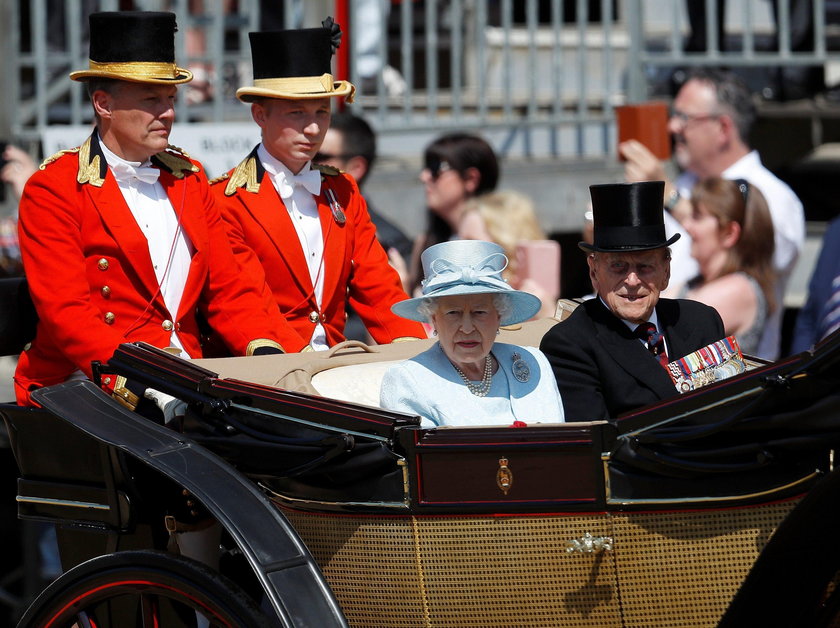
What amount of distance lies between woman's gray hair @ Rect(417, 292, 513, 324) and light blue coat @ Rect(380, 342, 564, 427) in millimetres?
98

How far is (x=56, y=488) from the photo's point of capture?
383cm

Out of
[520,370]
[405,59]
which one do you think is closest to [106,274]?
[520,370]

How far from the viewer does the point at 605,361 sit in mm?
3752

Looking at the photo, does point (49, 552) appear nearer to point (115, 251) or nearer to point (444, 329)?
point (115, 251)

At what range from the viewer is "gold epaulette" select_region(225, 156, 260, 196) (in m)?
4.54

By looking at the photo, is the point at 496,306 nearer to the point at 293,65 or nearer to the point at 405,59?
the point at 293,65

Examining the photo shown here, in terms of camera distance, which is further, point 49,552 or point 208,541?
point 49,552

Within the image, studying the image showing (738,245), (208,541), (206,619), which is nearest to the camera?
(206,619)

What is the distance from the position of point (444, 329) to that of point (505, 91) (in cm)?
493

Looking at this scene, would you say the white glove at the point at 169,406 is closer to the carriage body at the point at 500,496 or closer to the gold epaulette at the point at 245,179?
the carriage body at the point at 500,496

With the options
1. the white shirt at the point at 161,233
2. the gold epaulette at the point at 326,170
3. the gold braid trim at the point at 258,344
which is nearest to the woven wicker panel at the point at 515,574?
the gold braid trim at the point at 258,344

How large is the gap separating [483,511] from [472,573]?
0.50 feet

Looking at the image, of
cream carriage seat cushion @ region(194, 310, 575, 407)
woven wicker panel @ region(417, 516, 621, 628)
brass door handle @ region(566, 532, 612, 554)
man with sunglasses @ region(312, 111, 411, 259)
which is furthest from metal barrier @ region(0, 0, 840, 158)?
brass door handle @ region(566, 532, 612, 554)

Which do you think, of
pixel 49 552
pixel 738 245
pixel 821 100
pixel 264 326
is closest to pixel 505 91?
pixel 821 100
